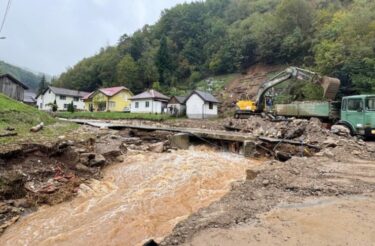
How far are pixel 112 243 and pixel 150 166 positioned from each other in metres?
5.50

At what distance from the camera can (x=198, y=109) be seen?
35000 millimetres

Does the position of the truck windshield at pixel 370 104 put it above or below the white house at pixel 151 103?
below

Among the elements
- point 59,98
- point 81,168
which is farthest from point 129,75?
point 81,168

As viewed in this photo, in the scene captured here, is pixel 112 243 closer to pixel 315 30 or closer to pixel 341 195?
pixel 341 195

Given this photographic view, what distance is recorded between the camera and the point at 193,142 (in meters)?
16.5

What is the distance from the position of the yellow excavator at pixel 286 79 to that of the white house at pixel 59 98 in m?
39.6

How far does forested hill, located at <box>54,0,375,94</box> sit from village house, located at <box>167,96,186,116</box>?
12.0 meters

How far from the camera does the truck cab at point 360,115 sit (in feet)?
42.4

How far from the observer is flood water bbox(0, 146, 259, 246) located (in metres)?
5.44

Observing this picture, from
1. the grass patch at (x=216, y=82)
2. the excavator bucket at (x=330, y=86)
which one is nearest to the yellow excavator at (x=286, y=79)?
the excavator bucket at (x=330, y=86)

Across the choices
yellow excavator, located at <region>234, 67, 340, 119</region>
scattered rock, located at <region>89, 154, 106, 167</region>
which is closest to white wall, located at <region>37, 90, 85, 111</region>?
yellow excavator, located at <region>234, 67, 340, 119</region>

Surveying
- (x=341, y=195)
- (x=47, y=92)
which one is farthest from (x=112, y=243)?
(x=47, y=92)

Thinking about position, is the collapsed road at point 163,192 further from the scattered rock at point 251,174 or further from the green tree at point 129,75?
the green tree at point 129,75

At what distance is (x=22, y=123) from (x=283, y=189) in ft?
39.7
